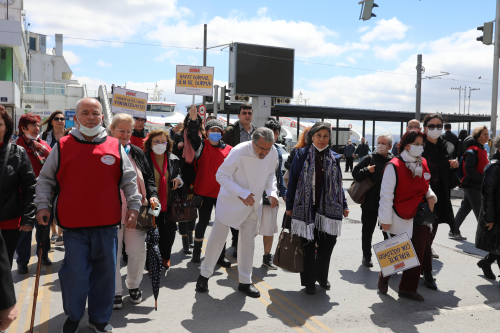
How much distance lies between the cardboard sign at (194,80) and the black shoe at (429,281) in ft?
34.4

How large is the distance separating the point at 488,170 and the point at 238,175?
3054mm

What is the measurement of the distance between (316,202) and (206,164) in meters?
1.76

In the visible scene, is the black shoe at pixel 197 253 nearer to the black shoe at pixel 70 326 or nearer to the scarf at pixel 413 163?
the black shoe at pixel 70 326

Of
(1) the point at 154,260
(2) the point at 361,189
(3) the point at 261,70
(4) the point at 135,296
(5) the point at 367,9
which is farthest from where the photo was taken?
(3) the point at 261,70

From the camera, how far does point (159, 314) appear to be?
4258 mm

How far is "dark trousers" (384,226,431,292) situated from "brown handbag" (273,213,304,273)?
3.88ft

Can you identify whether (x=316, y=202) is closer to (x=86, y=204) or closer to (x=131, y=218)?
(x=131, y=218)

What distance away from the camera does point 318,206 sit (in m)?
4.89

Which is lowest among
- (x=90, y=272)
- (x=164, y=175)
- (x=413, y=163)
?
(x=90, y=272)

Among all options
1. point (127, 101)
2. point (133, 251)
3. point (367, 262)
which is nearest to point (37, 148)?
point (133, 251)

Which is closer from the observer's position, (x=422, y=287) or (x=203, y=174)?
(x=422, y=287)

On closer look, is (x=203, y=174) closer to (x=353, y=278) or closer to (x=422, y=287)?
(x=353, y=278)

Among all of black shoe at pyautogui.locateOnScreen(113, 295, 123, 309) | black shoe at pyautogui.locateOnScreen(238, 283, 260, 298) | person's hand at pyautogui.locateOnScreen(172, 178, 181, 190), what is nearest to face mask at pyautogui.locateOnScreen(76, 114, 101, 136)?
black shoe at pyautogui.locateOnScreen(113, 295, 123, 309)

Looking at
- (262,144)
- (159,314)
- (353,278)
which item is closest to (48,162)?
(159,314)
